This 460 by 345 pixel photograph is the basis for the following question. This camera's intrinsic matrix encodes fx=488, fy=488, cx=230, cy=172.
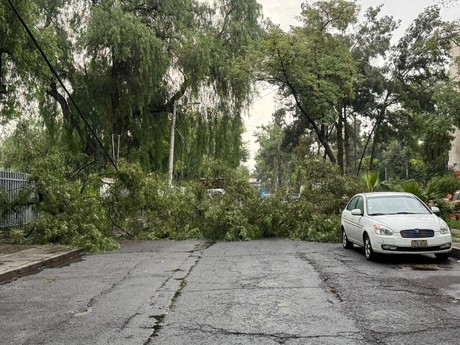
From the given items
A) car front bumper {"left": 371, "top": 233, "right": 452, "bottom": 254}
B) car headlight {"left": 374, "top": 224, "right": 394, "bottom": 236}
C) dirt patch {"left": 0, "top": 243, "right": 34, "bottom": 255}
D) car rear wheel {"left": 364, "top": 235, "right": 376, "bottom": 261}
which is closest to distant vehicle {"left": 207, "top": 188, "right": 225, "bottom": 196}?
dirt patch {"left": 0, "top": 243, "right": 34, "bottom": 255}

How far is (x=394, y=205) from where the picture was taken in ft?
39.1

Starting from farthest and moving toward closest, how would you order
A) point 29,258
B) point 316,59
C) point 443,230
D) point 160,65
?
point 316,59, point 160,65, point 29,258, point 443,230

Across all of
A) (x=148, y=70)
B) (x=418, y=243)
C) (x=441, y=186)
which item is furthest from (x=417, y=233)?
(x=148, y=70)

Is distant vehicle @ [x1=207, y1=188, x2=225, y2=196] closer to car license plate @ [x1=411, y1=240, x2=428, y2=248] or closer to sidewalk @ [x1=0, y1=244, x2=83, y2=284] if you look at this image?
sidewalk @ [x1=0, y1=244, x2=83, y2=284]

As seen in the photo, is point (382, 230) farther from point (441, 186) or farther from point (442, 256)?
point (441, 186)

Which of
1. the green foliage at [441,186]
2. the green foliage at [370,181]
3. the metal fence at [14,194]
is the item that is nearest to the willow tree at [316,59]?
the green foliage at [370,181]

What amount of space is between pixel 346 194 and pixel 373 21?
66.4 ft

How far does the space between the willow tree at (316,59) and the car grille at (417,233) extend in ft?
55.2

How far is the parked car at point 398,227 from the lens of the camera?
10312 mm

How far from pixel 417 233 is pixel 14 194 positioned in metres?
12.7

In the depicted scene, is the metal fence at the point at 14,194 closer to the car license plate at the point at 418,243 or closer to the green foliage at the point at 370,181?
the car license plate at the point at 418,243

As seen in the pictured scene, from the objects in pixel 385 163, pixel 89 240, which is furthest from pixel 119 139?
pixel 385 163

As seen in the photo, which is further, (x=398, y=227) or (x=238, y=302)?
(x=398, y=227)

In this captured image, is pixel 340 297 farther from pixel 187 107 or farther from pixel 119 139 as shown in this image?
pixel 187 107
